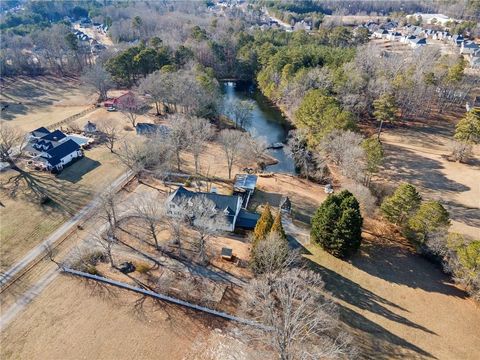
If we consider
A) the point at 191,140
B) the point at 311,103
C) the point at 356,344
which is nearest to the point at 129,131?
the point at 191,140

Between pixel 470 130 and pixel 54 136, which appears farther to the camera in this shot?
pixel 54 136

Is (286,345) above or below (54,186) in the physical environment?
above

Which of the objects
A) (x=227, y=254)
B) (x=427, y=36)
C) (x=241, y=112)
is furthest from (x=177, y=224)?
(x=427, y=36)

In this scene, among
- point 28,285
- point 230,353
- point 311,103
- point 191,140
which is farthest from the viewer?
point 311,103

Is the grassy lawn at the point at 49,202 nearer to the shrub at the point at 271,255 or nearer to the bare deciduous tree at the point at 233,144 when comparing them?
the bare deciduous tree at the point at 233,144

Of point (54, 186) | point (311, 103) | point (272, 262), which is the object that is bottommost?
point (54, 186)

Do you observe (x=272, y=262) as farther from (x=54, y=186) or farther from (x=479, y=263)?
(x=54, y=186)

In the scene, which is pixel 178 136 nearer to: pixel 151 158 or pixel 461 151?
pixel 151 158
